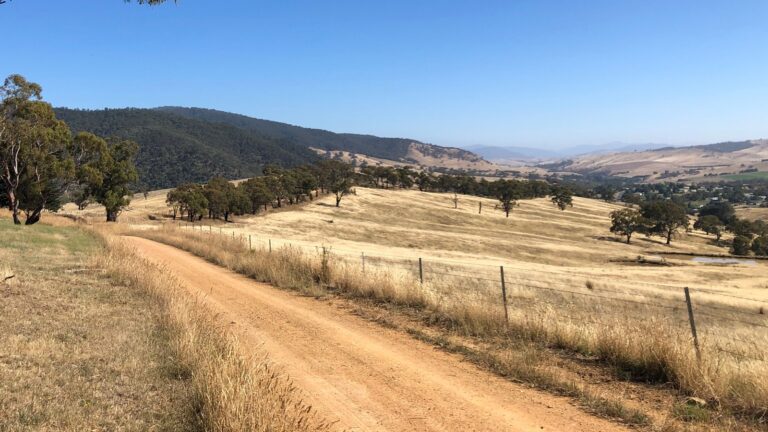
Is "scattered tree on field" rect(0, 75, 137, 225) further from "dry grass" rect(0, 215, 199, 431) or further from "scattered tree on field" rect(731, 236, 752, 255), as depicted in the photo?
"scattered tree on field" rect(731, 236, 752, 255)

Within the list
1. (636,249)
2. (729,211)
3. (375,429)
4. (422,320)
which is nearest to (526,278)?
(422,320)

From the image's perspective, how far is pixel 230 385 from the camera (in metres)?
5.46

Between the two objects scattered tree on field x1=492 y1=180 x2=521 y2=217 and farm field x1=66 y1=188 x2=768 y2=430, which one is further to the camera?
scattered tree on field x1=492 y1=180 x2=521 y2=217

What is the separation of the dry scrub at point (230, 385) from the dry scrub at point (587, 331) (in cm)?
561

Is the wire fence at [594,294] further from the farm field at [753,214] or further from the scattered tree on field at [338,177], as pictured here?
the farm field at [753,214]

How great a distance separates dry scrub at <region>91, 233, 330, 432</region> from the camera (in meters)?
5.12

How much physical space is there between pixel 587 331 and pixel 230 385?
763cm

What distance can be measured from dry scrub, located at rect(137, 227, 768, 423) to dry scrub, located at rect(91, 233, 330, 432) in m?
5.61

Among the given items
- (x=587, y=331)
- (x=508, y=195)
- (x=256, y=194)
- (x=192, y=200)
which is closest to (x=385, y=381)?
(x=587, y=331)

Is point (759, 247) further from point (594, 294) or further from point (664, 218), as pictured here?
point (594, 294)

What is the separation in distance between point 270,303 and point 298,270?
13.1 feet

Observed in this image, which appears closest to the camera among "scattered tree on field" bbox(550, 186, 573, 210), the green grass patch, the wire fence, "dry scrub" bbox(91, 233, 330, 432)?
"dry scrub" bbox(91, 233, 330, 432)

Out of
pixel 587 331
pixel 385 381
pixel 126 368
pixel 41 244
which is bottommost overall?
pixel 41 244

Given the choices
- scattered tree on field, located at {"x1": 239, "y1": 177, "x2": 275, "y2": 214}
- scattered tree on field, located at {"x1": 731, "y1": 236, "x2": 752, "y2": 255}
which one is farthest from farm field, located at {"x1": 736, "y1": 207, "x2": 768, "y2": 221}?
scattered tree on field, located at {"x1": 239, "y1": 177, "x2": 275, "y2": 214}
